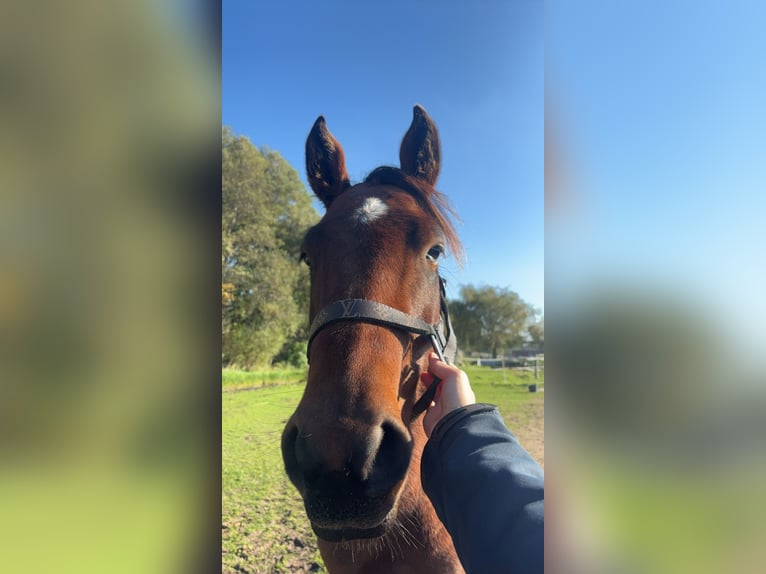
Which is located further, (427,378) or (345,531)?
(427,378)

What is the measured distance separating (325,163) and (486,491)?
2083 mm

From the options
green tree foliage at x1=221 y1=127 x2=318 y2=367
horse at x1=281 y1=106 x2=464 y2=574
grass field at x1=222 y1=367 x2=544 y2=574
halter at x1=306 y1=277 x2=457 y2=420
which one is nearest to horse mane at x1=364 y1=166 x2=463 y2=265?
horse at x1=281 y1=106 x2=464 y2=574

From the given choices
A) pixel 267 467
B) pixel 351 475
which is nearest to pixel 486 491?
pixel 351 475

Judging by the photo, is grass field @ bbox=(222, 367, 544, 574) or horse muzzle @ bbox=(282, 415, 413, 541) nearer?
horse muzzle @ bbox=(282, 415, 413, 541)

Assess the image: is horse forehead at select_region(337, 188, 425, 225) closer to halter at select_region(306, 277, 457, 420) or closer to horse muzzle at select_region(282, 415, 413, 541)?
halter at select_region(306, 277, 457, 420)

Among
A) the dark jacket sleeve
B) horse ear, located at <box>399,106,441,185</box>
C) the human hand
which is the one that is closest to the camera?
the dark jacket sleeve

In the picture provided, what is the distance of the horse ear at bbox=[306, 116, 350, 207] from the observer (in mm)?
2402

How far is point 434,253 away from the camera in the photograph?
2.01m

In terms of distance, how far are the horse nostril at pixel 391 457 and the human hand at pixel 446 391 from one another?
182 mm
